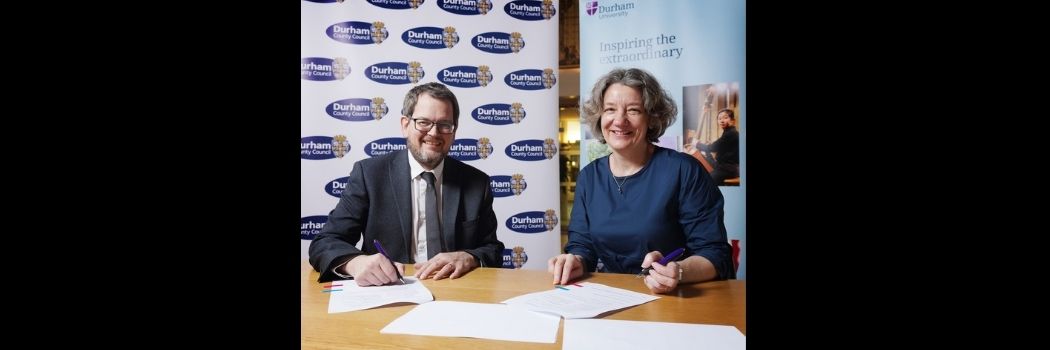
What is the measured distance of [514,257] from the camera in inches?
129

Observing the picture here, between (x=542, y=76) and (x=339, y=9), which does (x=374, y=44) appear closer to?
(x=339, y=9)

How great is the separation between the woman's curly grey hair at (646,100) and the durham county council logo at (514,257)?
822 millimetres

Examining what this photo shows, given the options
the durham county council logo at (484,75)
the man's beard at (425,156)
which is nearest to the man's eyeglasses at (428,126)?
the man's beard at (425,156)

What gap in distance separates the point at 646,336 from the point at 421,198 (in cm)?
172

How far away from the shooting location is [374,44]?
10.2 ft

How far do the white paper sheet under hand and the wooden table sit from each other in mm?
31

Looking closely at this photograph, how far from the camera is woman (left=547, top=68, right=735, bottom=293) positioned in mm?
2625

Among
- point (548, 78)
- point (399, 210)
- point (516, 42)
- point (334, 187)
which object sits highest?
point (516, 42)

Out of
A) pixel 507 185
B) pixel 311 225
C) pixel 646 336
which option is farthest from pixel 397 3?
pixel 646 336

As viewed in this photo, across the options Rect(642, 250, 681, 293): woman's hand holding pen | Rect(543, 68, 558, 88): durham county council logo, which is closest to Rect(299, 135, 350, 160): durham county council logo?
Rect(543, 68, 558, 88): durham county council logo

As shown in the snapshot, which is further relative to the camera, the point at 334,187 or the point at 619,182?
the point at 334,187

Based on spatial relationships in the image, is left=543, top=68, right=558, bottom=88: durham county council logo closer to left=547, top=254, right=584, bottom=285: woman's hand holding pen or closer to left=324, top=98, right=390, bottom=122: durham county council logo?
left=324, top=98, right=390, bottom=122: durham county council logo

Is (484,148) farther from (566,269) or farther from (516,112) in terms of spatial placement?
(566,269)

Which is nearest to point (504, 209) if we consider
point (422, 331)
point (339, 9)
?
point (339, 9)
